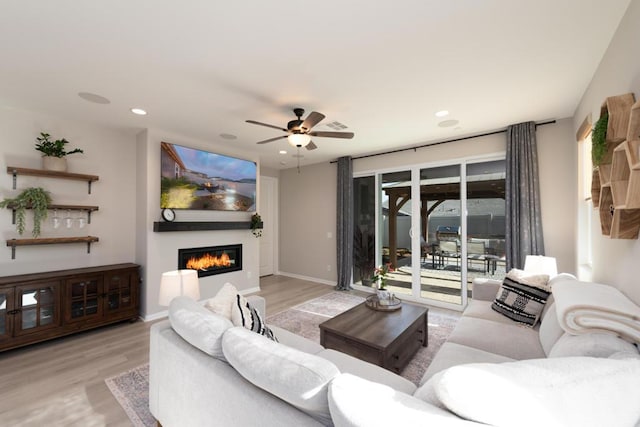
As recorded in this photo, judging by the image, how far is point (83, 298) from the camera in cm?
324

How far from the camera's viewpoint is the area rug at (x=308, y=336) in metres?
A: 2.03

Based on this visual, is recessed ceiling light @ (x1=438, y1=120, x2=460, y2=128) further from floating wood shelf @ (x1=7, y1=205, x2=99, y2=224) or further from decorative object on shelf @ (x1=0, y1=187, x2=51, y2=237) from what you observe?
decorative object on shelf @ (x1=0, y1=187, x2=51, y2=237)

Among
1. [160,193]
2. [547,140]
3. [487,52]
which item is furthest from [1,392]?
[547,140]

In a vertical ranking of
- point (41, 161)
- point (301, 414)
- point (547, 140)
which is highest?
point (547, 140)

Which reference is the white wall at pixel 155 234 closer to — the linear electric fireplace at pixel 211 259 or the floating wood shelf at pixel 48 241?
the linear electric fireplace at pixel 211 259

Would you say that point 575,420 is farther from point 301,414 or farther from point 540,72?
point 540,72

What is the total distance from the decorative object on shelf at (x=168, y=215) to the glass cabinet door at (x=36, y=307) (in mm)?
1310

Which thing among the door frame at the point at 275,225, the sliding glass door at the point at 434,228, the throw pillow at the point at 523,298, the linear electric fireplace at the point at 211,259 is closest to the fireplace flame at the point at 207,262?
the linear electric fireplace at the point at 211,259

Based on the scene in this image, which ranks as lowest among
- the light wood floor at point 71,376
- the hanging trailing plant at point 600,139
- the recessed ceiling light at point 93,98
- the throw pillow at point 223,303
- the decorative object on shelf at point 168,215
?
the light wood floor at point 71,376

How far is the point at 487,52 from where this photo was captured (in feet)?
6.81

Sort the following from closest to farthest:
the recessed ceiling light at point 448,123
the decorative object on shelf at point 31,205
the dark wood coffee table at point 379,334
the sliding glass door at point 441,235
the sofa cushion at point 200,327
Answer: the sofa cushion at point 200,327, the dark wood coffee table at point 379,334, the decorative object on shelf at point 31,205, the recessed ceiling light at point 448,123, the sliding glass door at point 441,235

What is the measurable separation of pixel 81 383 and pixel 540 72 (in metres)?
4.70

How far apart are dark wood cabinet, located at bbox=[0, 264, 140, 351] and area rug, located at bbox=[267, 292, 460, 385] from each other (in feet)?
6.27

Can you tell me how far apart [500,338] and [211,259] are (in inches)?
156
